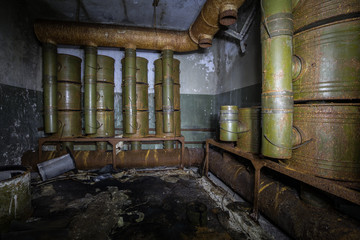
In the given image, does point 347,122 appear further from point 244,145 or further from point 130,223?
point 130,223

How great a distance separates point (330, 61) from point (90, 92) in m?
4.15

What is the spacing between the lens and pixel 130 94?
12.7ft

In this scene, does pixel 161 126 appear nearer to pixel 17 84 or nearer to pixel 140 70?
pixel 140 70

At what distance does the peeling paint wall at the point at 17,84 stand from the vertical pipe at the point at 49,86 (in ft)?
1.54

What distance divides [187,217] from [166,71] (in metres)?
3.13

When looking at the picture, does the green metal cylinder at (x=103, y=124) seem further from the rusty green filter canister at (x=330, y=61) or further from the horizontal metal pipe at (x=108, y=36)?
the rusty green filter canister at (x=330, y=61)

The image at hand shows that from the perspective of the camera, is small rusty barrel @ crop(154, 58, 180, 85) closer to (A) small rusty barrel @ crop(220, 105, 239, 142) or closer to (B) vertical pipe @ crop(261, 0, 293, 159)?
(A) small rusty barrel @ crop(220, 105, 239, 142)

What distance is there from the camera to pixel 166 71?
3.98m

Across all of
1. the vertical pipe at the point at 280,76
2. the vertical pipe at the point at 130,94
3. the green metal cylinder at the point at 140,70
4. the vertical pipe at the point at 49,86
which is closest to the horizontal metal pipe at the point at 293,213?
the vertical pipe at the point at 280,76

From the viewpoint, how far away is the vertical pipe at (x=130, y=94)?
3855mm

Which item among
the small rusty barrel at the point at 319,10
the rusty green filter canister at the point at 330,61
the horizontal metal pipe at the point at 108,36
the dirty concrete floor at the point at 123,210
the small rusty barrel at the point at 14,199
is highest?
the horizontal metal pipe at the point at 108,36

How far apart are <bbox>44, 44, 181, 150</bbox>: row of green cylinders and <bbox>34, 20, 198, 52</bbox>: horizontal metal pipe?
226 mm

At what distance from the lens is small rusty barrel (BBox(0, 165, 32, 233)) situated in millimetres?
1790

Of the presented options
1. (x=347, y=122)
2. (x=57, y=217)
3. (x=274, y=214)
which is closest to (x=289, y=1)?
(x=347, y=122)
